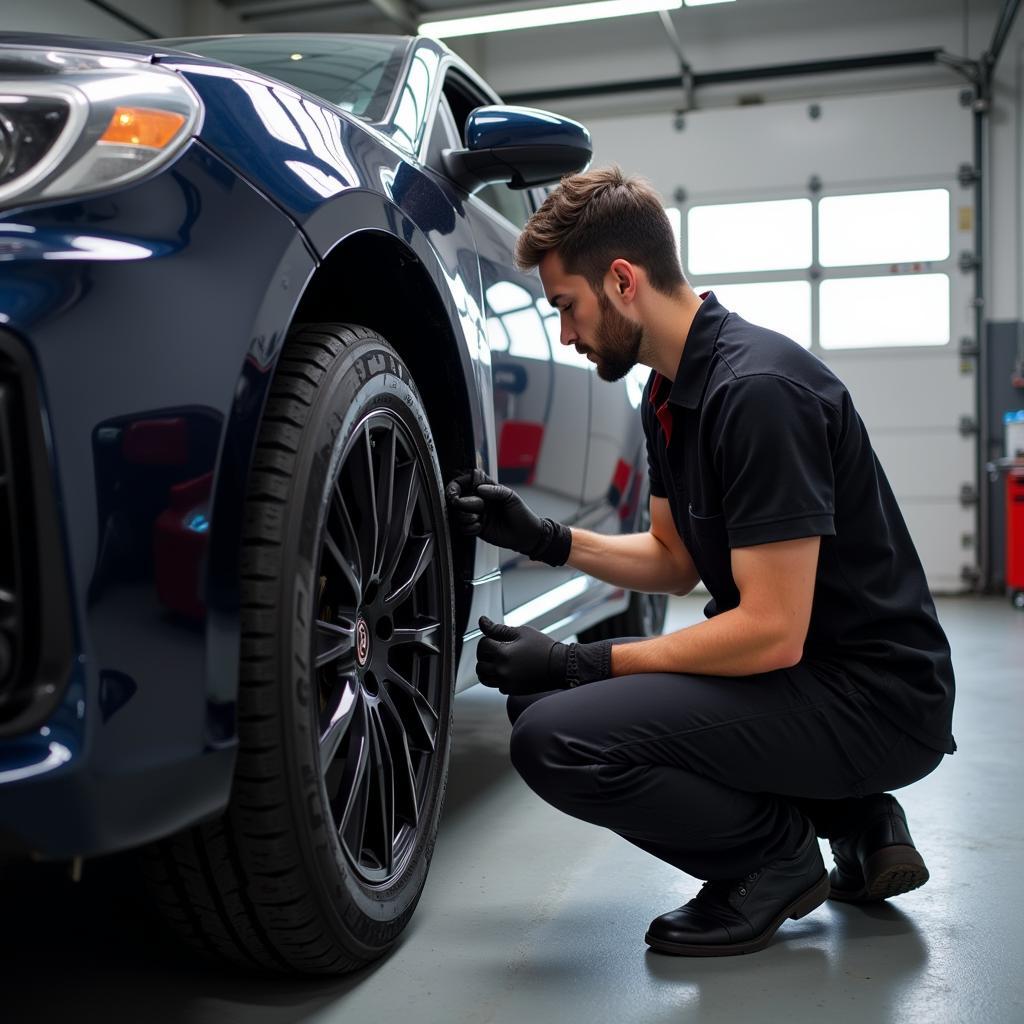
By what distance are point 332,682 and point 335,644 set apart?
10 cm

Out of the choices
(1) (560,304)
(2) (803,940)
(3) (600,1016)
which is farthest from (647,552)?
(3) (600,1016)

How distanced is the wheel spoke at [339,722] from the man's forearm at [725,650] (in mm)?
476

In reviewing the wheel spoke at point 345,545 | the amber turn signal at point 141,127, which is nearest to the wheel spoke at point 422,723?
the wheel spoke at point 345,545

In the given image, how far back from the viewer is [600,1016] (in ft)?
4.34

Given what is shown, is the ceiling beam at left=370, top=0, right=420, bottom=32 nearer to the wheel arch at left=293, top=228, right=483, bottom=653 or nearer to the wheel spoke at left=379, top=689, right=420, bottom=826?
the wheel arch at left=293, top=228, right=483, bottom=653

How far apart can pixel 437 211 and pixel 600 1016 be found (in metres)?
1.12

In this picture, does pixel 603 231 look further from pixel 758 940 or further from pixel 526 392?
pixel 758 940

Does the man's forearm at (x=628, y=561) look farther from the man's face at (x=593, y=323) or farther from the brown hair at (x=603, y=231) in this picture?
the brown hair at (x=603, y=231)

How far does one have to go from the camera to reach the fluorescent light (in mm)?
7199

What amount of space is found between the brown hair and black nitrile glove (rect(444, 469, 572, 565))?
1.18ft

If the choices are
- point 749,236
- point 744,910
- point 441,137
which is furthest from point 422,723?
point 749,236

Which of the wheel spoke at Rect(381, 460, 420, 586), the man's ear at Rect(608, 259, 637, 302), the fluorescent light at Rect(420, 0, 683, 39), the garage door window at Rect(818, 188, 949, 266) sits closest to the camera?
the wheel spoke at Rect(381, 460, 420, 586)

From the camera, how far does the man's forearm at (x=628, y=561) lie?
207 cm

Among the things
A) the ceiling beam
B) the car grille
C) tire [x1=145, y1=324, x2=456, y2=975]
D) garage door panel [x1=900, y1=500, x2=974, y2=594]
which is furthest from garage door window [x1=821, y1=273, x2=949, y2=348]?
the car grille
